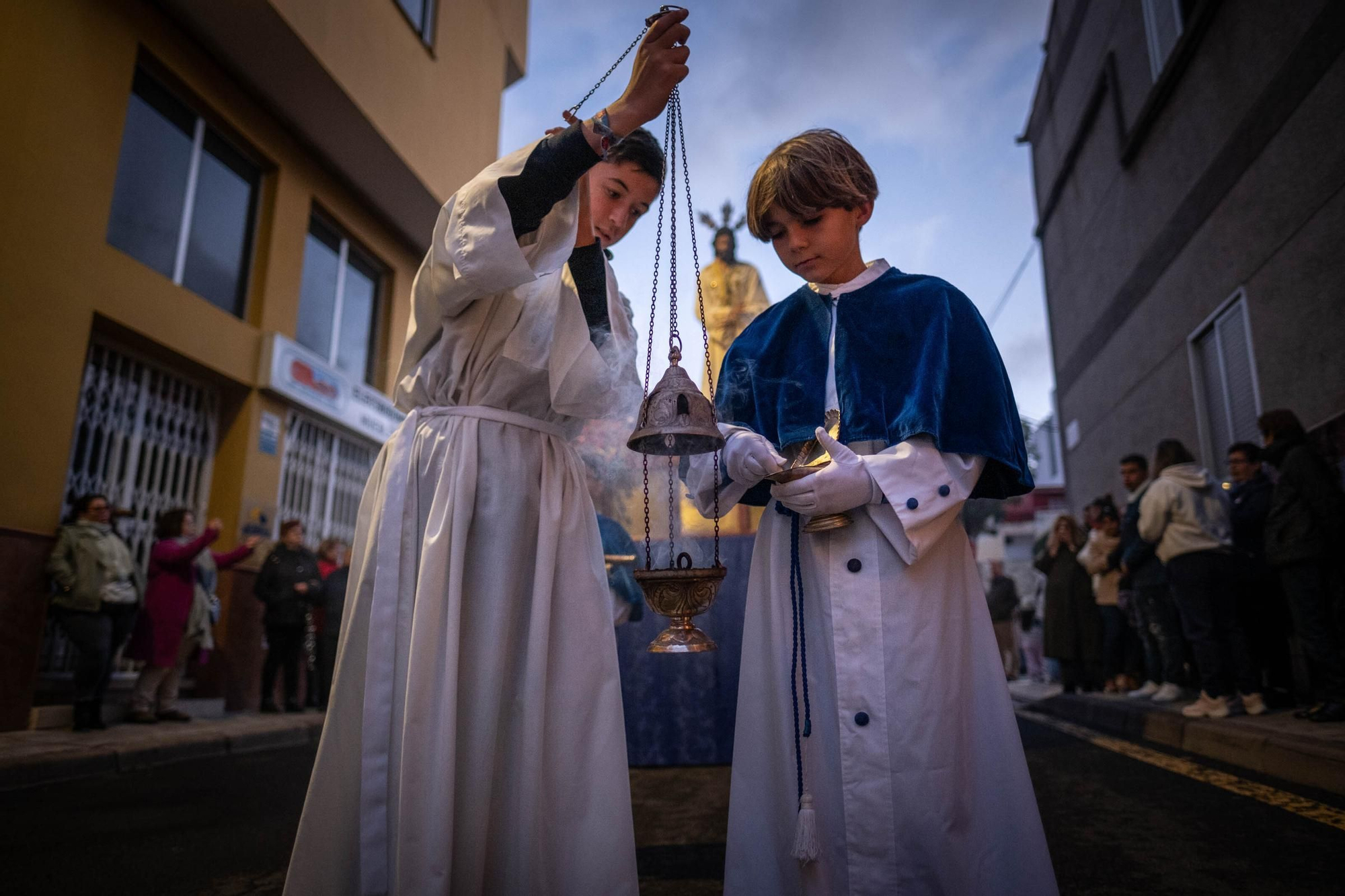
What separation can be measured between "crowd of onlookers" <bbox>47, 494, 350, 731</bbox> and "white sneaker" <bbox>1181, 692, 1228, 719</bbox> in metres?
6.26

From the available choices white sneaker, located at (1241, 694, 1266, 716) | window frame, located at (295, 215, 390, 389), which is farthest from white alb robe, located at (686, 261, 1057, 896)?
window frame, located at (295, 215, 390, 389)

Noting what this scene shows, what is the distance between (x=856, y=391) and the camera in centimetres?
190

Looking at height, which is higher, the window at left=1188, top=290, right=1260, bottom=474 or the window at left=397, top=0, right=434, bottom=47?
the window at left=397, top=0, right=434, bottom=47

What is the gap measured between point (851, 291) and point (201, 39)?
938 cm

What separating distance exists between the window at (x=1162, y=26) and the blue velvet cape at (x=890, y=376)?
31.7ft

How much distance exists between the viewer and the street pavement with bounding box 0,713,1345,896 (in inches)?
110

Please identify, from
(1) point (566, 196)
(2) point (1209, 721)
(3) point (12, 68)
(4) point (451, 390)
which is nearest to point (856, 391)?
(1) point (566, 196)

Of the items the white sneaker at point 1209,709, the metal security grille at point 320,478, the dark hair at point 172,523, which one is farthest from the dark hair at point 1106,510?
the dark hair at point 172,523

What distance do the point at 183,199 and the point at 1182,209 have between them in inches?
431

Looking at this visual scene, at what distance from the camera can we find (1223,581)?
5.87m

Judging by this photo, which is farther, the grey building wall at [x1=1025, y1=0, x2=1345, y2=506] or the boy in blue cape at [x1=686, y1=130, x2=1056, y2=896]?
the grey building wall at [x1=1025, y1=0, x2=1345, y2=506]

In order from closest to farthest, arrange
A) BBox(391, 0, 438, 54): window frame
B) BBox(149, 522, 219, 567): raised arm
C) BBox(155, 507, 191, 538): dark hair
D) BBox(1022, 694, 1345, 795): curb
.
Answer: BBox(1022, 694, 1345, 795): curb
BBox(149, 522, 219, 567): raised arm
BBox(155, 507, 191, 538): dark hair
BBox(391, 0, 438, 54): window frame

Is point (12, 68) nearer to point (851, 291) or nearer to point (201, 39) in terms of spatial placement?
point (201, 39)

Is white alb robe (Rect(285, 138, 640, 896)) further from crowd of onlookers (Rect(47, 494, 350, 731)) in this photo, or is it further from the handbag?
the handbag
